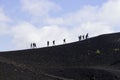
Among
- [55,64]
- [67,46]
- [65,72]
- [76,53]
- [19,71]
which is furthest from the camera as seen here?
[67,46]

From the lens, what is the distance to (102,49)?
84375 millimetres

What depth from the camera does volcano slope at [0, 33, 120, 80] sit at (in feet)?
195

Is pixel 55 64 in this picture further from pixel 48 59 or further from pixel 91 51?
pixel 91 51

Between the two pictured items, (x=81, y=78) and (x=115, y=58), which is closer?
(x=81, y=78)

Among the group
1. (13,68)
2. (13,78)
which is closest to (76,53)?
(13,68)

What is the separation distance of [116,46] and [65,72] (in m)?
28.1

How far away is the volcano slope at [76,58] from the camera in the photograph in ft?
195

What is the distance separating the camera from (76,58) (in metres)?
78.9

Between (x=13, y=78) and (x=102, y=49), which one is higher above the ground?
(x=102, y=49)

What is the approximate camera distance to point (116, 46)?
8519 cm

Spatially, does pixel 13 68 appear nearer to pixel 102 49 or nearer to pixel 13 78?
pixel 13 78

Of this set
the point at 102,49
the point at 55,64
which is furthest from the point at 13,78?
the point at 102,49

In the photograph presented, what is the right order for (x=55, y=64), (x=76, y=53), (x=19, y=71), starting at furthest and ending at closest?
(x=76, y=53), (x=55, y=64), (x=19, y=71)

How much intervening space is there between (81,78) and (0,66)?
9.25 metres
